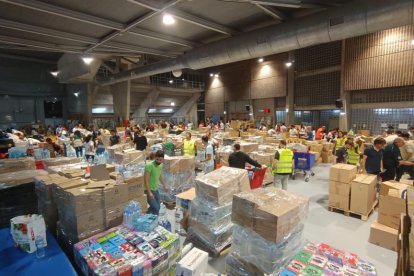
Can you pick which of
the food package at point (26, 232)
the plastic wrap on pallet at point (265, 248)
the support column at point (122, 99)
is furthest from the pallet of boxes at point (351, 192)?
the support column at point (122, 99)

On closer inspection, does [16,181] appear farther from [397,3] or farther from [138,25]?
[397,3]

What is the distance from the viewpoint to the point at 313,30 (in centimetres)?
511

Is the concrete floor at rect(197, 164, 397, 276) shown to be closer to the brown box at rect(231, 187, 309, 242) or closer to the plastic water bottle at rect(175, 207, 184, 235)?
the plastic water bottle at rect(175, 207, 184, 235)

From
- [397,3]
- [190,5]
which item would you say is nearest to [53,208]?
[190,5]

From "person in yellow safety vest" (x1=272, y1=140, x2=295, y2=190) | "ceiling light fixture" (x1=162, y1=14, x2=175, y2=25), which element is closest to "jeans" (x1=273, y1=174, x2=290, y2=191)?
"person in yellow safety vest" (x1=272, y1=140, x2=295, y2=190)

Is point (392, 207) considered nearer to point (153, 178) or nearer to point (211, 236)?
point (211, 236)

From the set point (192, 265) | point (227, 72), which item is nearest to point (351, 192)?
point (192, 265)

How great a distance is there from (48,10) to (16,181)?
3.52 m

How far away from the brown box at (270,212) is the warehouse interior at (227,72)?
55 centimetres

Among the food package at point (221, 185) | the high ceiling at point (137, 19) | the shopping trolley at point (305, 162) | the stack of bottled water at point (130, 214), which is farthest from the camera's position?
the shopping trolley at point (305, 162)

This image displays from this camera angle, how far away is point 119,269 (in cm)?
196

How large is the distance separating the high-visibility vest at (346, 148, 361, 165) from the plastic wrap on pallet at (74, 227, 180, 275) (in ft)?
18.6

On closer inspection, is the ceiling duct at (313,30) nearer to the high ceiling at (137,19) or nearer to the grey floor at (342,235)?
the high ceiling at (137,19)

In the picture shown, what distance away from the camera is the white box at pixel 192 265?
1877mm
